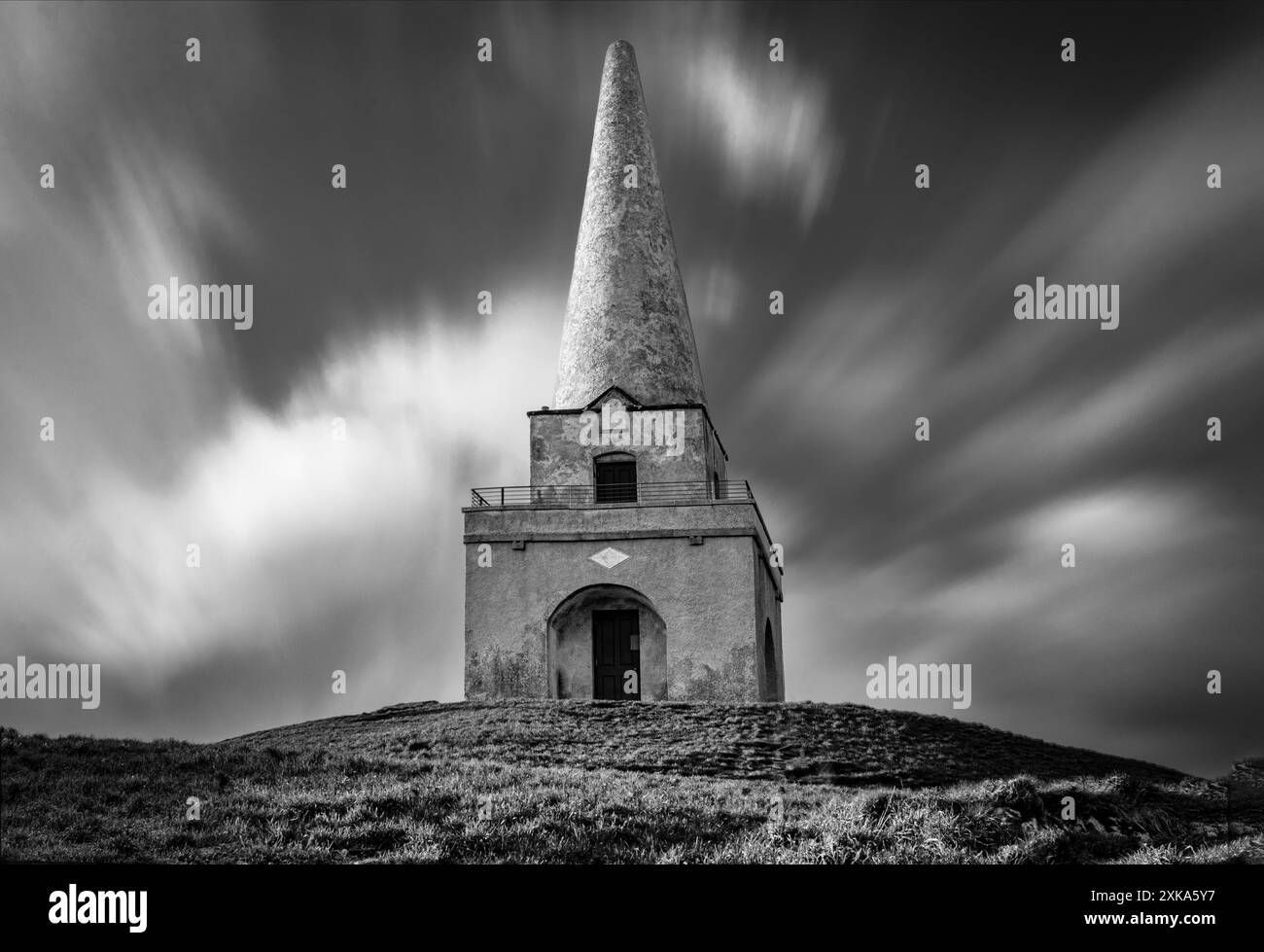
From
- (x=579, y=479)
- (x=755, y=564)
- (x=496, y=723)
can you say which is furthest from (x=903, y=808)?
(x=579, y=479)

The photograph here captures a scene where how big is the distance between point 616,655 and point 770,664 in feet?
17.2

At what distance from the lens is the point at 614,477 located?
93.6ft

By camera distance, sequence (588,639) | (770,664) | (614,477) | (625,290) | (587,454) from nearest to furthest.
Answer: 1. (588,639)
2. (587,454)
3. (614,477)
4. (625,290)
5. (770,664)

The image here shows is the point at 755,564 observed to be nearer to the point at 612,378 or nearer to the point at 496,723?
the point at 612,378

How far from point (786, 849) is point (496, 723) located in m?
11.0

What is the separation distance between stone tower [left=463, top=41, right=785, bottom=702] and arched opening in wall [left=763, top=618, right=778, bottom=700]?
0.10 meters

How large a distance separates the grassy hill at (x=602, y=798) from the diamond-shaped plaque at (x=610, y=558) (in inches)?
186

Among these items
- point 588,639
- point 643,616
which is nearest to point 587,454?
point 643,616

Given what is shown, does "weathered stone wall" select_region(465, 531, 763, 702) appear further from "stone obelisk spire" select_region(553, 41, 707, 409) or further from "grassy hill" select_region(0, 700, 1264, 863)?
"stone obelisk spire" select_region(553, 41, 707, 409)

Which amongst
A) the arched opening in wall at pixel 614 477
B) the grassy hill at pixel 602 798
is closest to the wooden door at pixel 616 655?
the arched opening in wall at pixel 614 477

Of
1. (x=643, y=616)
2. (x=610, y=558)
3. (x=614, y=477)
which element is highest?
(x=614, y=477)

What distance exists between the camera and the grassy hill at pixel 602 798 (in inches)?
431

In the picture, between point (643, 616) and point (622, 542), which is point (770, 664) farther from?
point (622, 542)
